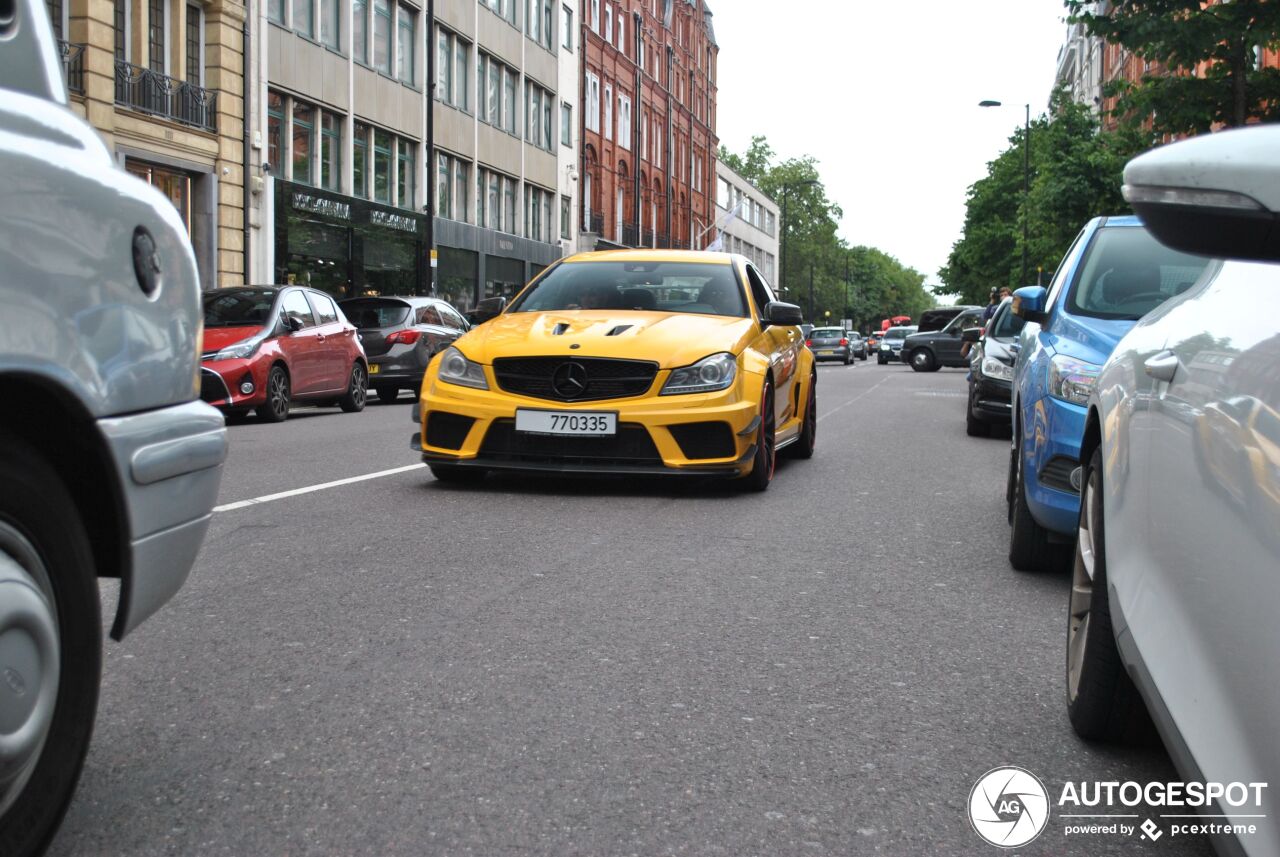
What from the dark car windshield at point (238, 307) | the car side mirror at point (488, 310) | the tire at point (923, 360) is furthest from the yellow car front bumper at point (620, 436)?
the tire at point (923, 360)

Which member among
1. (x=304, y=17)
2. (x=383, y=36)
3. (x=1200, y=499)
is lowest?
(x=1200, y=499)

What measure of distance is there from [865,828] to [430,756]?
1.03 m

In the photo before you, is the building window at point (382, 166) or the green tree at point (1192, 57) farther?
the building window at point (382, 166)

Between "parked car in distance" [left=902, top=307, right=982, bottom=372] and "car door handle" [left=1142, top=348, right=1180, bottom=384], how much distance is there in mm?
44053

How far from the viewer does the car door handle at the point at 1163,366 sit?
284 cm

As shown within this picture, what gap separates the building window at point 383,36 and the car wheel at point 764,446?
28.6m

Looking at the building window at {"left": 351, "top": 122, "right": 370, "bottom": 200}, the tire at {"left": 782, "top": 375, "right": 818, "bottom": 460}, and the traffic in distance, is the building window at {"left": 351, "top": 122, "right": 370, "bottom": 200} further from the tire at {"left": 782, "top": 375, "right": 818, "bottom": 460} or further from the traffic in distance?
the traffic in distance

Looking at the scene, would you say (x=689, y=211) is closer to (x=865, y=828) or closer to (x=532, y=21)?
(x=532, y=21)

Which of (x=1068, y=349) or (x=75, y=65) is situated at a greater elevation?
(x=75, y=65)

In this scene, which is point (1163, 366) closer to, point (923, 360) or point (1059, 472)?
point (1059, 472)

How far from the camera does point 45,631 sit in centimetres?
243

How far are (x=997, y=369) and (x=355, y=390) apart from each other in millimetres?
8145

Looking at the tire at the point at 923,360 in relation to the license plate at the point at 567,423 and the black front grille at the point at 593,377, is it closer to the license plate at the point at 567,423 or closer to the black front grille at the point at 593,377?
the black front grille at the point at 593,377

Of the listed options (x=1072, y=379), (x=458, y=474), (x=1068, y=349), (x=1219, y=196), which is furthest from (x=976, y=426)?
(x=1219, y=196)
